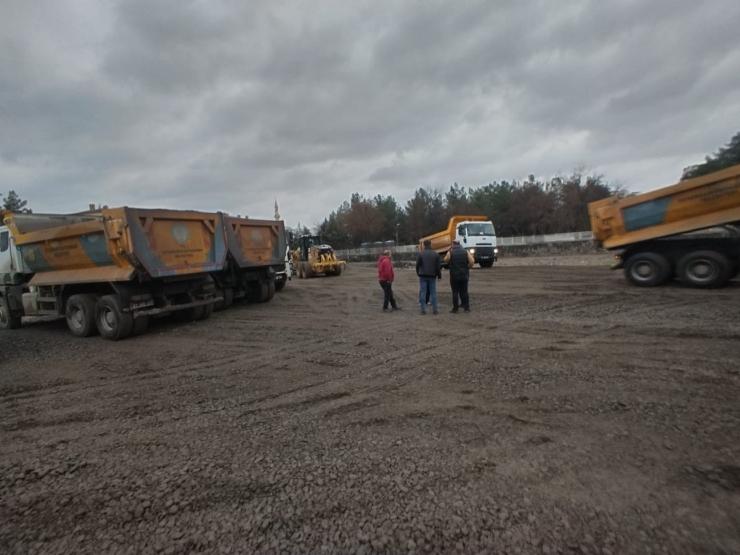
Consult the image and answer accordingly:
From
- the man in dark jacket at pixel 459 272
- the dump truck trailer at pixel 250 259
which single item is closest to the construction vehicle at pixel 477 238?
the dump truck trailer at pixel 250 259

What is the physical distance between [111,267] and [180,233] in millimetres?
1507

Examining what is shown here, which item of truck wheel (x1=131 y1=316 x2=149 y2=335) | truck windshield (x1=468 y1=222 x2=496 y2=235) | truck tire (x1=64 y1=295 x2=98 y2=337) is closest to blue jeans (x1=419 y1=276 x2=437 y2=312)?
truck wheel (x1=131 y1=316 x2=149 y2=335)

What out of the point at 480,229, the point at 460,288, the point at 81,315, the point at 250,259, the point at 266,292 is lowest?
the point at 460,288

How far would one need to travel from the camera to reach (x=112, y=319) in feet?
26.9

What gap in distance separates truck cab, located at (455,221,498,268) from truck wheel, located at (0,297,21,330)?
18049 mm

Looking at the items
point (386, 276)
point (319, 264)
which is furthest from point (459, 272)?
point (319, 264)

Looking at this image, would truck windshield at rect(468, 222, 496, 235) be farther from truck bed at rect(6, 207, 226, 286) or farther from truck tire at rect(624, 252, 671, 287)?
truck bed at rect(6, 207, 226, 286)

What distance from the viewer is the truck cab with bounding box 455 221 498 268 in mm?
21469

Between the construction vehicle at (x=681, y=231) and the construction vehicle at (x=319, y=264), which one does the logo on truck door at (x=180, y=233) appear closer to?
the construction vehicle at (x=681, y=231)

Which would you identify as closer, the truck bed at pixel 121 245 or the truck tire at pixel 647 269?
the truck bed at pixel 121 245

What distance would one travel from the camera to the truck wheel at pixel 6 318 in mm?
10148

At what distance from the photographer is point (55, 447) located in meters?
3.51

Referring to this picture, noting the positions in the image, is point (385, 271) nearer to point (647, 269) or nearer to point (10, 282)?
point (647, 269)

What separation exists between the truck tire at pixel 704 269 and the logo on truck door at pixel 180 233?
12.2m
